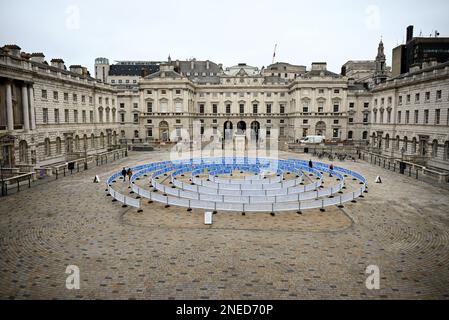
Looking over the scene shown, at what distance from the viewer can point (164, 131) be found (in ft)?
247

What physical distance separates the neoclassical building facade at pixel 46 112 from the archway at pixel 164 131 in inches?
628

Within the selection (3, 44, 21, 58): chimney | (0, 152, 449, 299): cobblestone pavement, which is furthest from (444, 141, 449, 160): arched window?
(3, 44, 21, 58): chimney

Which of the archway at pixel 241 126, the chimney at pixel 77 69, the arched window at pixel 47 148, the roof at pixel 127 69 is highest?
the roof at pixel 127 69

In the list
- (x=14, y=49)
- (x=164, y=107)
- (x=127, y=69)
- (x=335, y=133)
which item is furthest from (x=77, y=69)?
(x=127, y=69)

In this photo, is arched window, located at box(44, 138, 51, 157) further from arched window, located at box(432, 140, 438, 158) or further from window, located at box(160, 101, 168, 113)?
arched window, located at box(432, 140, 438, 158)

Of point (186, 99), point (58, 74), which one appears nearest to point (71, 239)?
point (58, 74)

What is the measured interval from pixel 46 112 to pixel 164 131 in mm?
34479

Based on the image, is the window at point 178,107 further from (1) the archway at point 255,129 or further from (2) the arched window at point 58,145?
(2) the arched window at point 58,145

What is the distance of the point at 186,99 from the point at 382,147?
41667 mm

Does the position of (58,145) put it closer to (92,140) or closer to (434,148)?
(92,140)

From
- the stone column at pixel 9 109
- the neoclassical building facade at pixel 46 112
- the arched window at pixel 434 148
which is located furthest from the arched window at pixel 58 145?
the arched window at pixel 434 148

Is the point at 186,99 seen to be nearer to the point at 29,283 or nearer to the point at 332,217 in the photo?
the point at 332,217

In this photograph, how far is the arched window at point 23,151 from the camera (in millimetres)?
36000
